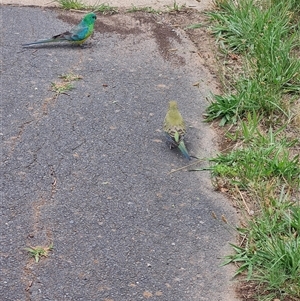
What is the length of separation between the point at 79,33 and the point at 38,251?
2891 millimetres

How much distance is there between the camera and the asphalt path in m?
3.54

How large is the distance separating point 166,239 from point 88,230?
50cm

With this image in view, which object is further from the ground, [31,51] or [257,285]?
[257,285]

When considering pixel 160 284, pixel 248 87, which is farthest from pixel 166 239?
→ pixel 248 87

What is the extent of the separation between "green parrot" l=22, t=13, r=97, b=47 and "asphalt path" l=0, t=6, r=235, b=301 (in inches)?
3.6

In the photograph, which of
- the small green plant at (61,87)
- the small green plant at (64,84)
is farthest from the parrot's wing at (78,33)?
the small green plant at (61,87)

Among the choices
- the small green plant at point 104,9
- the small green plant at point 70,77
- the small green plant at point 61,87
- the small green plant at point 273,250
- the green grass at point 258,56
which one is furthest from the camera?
the small green plant at point 104,9

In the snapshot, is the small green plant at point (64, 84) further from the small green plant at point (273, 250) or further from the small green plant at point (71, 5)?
the small green plant at point (273, 250)

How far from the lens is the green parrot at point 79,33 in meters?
6.00

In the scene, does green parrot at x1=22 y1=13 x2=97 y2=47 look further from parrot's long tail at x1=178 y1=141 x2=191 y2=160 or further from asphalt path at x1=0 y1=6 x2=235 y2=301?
parrot's long tail at x1=178 y1=141 x2=191 y2=160

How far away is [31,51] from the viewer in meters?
6.00

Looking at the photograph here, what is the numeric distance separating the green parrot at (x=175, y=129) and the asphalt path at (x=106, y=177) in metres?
0.11

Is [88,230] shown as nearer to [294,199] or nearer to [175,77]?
[294,199]

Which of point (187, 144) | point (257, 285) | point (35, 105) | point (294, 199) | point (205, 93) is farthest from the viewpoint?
point (205, 93)
